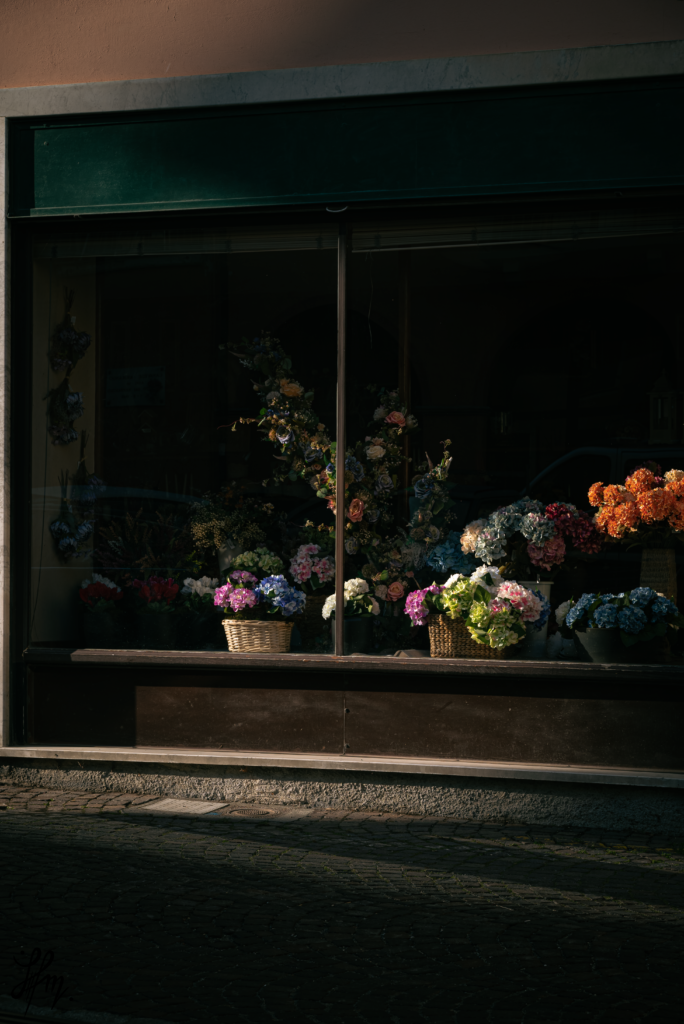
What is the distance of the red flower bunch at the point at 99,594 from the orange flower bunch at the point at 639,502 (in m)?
3.00

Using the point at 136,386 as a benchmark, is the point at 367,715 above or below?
below

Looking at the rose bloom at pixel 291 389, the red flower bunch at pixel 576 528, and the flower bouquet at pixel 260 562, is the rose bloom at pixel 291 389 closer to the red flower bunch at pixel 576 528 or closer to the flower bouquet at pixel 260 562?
Result: the flower bouquet at pixel 260 562

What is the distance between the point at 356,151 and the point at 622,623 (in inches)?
120

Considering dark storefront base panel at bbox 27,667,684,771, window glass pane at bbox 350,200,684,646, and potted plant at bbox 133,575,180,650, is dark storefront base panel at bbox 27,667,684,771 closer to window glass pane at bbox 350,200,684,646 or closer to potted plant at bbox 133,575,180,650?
potted plant at bbox 133,575,180,650

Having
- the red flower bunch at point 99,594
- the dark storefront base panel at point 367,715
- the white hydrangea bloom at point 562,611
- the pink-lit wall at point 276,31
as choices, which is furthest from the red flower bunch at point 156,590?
the pink-lit wall at point 276,31

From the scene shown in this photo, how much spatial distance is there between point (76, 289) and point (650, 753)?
446 centimetres

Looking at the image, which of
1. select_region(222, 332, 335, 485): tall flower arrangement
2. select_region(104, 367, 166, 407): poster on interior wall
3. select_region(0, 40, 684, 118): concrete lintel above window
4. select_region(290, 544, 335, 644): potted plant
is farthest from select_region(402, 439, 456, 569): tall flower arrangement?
select_region(0, 40, 684, 118): concrete lintel above window

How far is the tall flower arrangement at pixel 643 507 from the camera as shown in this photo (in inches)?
259

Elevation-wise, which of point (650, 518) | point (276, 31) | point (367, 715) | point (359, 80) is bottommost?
point (367, 715)

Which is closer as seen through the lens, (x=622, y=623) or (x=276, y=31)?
(x=622, y=623)

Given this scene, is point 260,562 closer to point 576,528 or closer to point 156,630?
point 156,630

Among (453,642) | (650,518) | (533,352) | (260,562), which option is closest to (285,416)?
(260,562)

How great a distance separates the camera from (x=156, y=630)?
7.07m

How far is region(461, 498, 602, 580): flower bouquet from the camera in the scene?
6.73 meters
